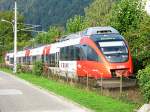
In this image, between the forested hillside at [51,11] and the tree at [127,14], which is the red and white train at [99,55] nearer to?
the tree at [127,14]

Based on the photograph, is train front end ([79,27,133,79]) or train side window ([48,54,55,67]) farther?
train side window ([48,54,55,67])

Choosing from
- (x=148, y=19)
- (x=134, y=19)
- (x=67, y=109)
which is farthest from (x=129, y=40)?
(x=67, y=109)

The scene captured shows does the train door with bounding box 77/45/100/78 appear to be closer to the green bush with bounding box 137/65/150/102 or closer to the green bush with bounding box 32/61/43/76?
the green bush with bounding box 137/65/150/102

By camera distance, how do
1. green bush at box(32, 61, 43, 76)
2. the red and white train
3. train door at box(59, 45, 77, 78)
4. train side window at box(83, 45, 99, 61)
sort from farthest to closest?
green bush at box(32, 61, 43, 76) < train door at box(59, 45, 77, 78) < train side window at box(83, 45, 99, 61) < the red and white train

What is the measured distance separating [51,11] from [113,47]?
145041 mm

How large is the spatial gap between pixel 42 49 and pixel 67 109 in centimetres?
3781

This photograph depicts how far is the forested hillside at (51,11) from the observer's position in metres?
163

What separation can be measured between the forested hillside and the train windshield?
12612cm

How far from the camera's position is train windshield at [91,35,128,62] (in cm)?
3141

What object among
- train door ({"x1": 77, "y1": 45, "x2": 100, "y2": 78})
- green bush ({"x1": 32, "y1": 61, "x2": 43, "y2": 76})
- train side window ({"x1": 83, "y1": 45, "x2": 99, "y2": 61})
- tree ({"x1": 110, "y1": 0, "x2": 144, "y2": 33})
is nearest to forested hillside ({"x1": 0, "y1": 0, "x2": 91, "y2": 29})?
green bush ({"x1": 32, "y1": 61, "x2": 43, "y2": 76})

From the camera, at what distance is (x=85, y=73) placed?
33.3 metres

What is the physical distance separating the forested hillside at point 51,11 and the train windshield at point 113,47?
126119 millimetres

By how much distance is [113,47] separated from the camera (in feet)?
105

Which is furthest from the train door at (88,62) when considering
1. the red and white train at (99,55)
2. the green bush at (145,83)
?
the green bush at (145,83)
